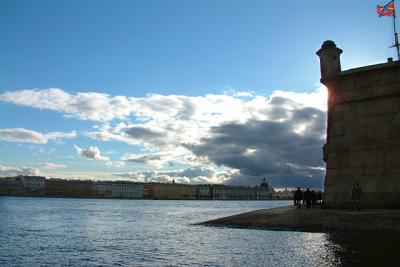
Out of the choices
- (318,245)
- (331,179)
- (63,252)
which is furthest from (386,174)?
(63,252)

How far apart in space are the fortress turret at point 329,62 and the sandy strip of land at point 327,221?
723 centimetres

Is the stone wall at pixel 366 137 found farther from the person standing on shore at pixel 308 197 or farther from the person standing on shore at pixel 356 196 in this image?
the person standing on shore at pixel 308 197

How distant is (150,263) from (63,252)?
4877 millimetres

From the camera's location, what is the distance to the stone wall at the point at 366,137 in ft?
69.0

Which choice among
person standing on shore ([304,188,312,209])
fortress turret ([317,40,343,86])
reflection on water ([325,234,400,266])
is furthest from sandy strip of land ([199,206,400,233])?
fortress turret ([317,40,343,86])

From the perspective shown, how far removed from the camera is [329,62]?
2412 centimetres

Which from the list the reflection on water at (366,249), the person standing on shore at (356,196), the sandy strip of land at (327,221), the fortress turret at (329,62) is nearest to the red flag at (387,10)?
the fortress turret at (329,62)

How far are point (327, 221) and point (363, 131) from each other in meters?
6.04

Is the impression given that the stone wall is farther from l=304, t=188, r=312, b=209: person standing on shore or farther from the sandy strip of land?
l=304, t=188, r=312, b=209: person standing on shore

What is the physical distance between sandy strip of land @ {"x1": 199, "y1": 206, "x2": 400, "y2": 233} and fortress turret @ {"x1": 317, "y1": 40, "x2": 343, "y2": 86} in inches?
285

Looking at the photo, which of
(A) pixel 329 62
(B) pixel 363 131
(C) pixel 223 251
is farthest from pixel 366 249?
(A) pixel 329 62

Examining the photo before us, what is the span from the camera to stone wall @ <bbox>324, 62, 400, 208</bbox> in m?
21.0

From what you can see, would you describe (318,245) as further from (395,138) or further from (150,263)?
(395,138)

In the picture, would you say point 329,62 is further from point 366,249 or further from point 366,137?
point 366,249
